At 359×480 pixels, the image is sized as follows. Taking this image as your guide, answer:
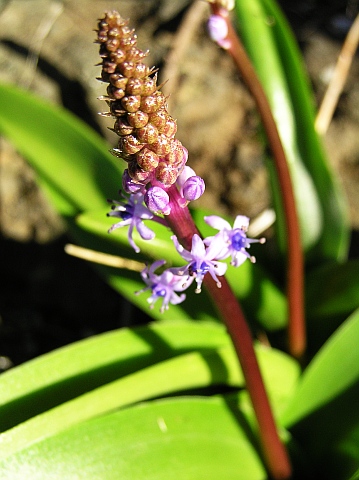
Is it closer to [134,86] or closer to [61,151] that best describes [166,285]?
[134,86]

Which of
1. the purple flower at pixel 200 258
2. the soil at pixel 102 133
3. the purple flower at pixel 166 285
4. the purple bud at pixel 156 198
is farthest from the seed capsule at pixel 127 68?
the soil at pixel 102 133

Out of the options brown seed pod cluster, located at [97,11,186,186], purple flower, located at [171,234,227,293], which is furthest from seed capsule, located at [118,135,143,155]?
purple flower, located at [171,234,227,293]

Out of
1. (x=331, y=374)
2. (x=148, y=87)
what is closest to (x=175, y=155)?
(x=148, y=87)

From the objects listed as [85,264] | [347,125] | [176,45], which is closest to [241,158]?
[347,125]

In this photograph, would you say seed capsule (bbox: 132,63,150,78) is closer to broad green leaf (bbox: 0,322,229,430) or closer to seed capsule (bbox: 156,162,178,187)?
seed capsule (bbox: 156,162,178,187)

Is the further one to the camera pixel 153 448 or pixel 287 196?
pixel 287 196

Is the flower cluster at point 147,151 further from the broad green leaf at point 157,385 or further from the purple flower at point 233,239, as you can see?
the broad green leaf at point 157,385

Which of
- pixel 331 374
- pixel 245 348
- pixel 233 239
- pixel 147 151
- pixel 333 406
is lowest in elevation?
pixel 333 406
